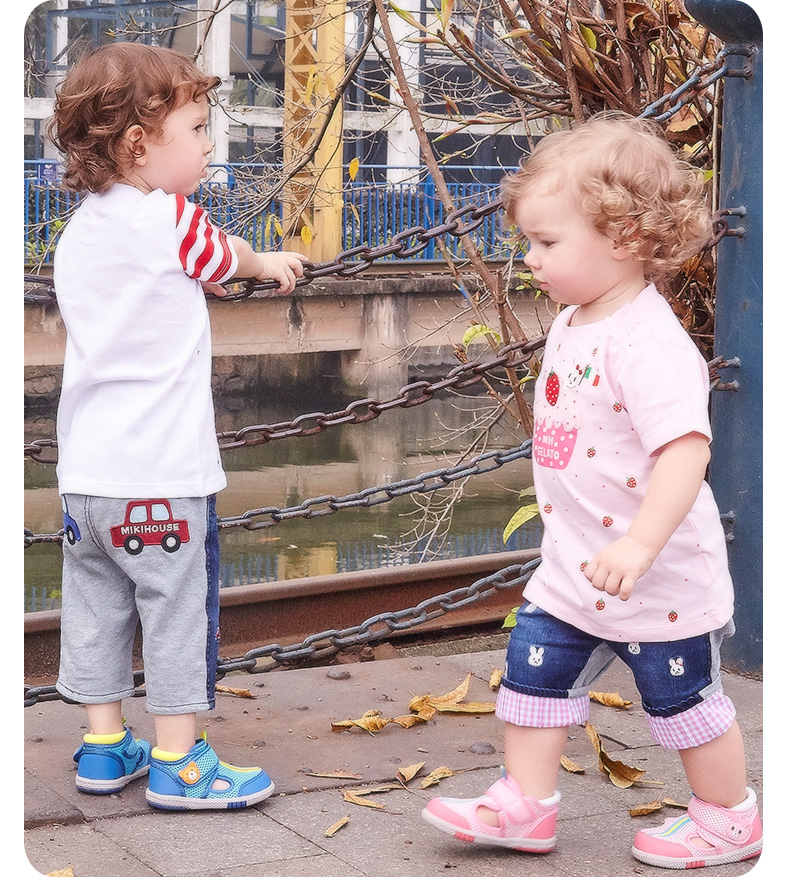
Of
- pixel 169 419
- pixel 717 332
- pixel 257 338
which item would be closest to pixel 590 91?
pixel 717 332

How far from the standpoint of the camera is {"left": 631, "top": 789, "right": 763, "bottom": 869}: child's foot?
2184mm

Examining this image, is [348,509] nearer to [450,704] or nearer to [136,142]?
[450,704]

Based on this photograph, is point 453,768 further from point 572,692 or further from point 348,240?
point 348,240

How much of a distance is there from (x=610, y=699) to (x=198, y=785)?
1.07 m

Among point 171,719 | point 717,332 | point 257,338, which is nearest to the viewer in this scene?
point 171,719

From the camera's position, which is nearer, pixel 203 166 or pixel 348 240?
pixel 203 166

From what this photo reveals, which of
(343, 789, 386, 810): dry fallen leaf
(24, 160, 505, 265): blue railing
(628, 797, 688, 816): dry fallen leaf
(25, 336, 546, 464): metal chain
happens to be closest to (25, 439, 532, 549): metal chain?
(25, 336, 546, 464): metal chain

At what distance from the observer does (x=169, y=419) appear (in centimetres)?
235

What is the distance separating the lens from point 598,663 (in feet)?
7.45

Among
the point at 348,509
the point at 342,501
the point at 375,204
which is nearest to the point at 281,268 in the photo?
the point at 342,501

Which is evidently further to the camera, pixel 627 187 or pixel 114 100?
pixel 114 100

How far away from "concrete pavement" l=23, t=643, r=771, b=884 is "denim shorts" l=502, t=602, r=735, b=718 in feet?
0.97

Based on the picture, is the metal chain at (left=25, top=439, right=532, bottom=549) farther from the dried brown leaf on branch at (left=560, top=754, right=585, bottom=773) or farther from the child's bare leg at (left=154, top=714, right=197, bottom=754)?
the dried brown leaf on branch at (left=560, top=754, right=585, bottom=773)

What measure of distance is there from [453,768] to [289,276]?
1077 mm
